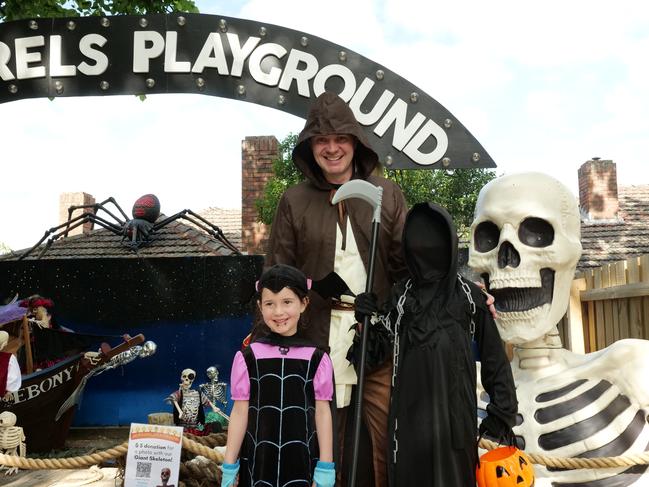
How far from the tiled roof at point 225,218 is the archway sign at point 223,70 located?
9.37 meters

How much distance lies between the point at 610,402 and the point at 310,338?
1527 mm

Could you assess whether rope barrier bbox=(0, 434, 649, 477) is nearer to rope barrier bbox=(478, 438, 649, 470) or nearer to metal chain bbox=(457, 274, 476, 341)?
rope barrier bbox=(478, 438, 649, 470)

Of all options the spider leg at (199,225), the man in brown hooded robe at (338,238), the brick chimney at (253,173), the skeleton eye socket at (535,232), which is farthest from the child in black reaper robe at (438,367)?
the brick chimney at (253,173)

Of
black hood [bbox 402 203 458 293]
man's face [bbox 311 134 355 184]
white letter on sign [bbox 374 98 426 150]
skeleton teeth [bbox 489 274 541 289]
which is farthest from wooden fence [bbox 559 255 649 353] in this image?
man's face [bbox 311 134 355 184]

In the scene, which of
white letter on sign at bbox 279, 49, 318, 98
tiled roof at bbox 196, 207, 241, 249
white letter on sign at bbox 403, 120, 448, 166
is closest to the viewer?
white letter on sign at bbox 403, 120, 448, 166

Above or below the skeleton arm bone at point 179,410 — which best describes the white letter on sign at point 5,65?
above

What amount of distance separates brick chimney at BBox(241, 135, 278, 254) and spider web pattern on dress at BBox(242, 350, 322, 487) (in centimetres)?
723

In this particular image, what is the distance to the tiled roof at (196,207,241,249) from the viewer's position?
15827mm

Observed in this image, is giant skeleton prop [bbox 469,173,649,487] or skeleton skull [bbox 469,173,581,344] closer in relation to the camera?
giant skeleton prop [bbox 469,173,649,487]

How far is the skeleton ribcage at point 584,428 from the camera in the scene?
2867mm

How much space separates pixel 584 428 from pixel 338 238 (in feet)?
4.98

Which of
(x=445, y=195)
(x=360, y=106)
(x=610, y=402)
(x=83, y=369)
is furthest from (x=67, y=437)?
(x=445, y=195)

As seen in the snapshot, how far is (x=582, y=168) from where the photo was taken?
566 inches

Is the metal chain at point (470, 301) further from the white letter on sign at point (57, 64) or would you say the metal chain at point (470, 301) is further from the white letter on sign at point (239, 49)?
the white letter on sign at point (57, 64)
